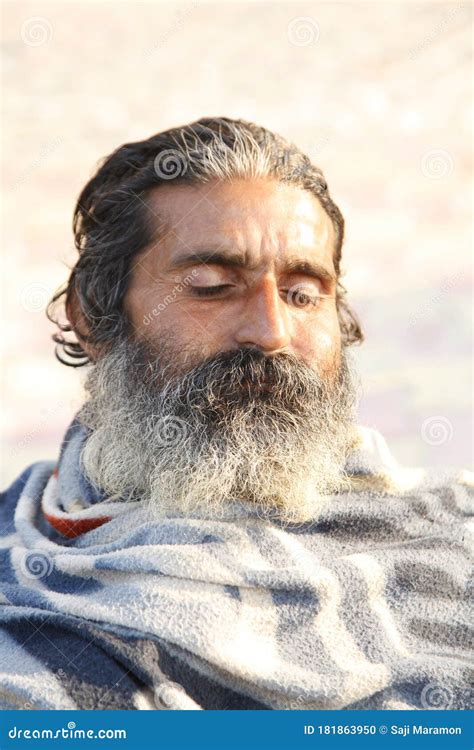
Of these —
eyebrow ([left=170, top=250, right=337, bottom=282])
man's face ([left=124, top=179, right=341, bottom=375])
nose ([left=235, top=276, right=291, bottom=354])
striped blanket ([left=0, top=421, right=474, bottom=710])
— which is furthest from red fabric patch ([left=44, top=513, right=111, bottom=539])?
eyebrow ([left=170, top=250, right=337, bottom=282])

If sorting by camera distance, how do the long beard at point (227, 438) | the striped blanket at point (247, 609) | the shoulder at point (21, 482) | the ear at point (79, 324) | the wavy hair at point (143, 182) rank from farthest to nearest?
the shoulder at point (21, 482) < the ear at point (79, 324) < the wavy hair at point (143, 182) < the long beard at point (227, 438) < the striped blanket at point (247, 609)

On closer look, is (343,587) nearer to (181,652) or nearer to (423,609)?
(423,609)

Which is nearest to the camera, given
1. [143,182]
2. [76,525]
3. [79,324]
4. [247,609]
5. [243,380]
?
[247,609]

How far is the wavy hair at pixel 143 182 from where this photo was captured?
3.17 m

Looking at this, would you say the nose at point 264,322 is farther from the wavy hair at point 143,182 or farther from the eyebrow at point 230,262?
the wavy hair at point 143,182

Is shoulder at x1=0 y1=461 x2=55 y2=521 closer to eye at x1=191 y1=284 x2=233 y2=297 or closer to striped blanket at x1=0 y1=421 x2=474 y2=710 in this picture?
striped blanket at x1=0 y1=421 x2=474 y2=710

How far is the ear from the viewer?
343 centimetres

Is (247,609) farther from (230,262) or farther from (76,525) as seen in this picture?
(230,262)

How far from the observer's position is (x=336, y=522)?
2898 millimetres

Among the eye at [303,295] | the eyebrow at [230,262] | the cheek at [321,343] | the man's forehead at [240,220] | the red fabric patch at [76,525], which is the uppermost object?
the man's forehead at [240,220]

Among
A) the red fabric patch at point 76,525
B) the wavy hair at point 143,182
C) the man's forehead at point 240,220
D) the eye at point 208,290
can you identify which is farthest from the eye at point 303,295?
the red fabric patch at point 76,525

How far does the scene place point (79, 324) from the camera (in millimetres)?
3562

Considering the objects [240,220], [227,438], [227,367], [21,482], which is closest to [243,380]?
[227,367]

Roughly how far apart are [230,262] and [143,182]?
0.62m
